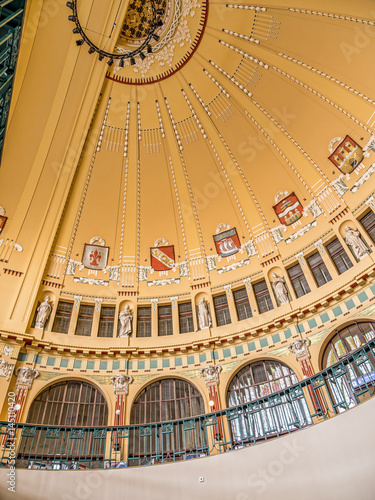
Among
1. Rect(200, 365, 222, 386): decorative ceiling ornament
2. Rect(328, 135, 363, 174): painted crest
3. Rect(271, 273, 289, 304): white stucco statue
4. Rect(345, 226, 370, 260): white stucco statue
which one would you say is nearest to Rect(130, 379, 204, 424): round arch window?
Rect(200, 365, 222, 386): decorative ceiling ornament

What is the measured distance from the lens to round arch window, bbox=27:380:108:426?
15539 mm

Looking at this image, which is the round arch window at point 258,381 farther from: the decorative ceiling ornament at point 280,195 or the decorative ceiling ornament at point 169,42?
the decorative ceiling ornament at point 169,42

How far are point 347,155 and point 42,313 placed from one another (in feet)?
50.4

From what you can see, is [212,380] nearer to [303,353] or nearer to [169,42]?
[303,353]

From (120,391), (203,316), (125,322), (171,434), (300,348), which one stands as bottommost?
(171,434)

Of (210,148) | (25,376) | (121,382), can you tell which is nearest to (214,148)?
(210,148)

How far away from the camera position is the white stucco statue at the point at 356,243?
15742 mm

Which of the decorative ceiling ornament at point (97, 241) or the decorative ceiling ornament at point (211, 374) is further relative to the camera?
the decorative ceiling ornament at point (97, 241)

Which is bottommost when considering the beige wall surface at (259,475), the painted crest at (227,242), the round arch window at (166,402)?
the beige wall surface at (259,475)

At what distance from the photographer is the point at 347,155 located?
17.5m

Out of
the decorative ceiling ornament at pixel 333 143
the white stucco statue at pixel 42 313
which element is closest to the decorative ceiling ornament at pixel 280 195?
the decorative ceiling ornament at pixel 333 143

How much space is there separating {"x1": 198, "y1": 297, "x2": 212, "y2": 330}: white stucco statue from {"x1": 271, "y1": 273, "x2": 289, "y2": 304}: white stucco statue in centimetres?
332

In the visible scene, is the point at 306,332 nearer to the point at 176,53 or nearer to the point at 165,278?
the point at 165,278

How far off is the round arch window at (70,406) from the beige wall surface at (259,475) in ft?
20.7
